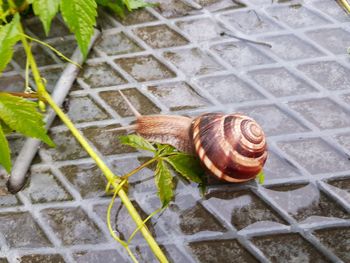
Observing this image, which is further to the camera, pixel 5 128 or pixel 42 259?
pixel 5 128

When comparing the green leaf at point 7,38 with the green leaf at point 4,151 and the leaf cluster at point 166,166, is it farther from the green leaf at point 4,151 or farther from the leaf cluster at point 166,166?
the leaf cluster at point 166,166

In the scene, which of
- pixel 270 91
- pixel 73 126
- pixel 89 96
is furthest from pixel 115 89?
pixel 270 91

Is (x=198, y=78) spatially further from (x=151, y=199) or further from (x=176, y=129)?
(x=151, y=199)

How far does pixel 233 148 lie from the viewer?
3.83ft

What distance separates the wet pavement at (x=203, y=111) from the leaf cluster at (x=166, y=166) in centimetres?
5

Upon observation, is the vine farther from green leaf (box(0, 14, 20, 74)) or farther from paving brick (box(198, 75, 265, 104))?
paving brick (box(198, 75, 265, 104))

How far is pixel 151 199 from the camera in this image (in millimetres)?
1173

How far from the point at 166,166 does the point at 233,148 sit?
0.17 meters

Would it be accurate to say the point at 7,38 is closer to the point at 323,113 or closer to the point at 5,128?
the point at 5,128

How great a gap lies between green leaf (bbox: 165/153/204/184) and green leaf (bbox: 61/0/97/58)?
357 millimetres

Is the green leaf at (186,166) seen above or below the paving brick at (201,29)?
below

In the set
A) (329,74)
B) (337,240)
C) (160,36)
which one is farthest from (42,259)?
(329,74)

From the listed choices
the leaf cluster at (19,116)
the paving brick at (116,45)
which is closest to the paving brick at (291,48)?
the paving brick at (116,45)

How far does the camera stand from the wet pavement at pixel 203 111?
110cm
